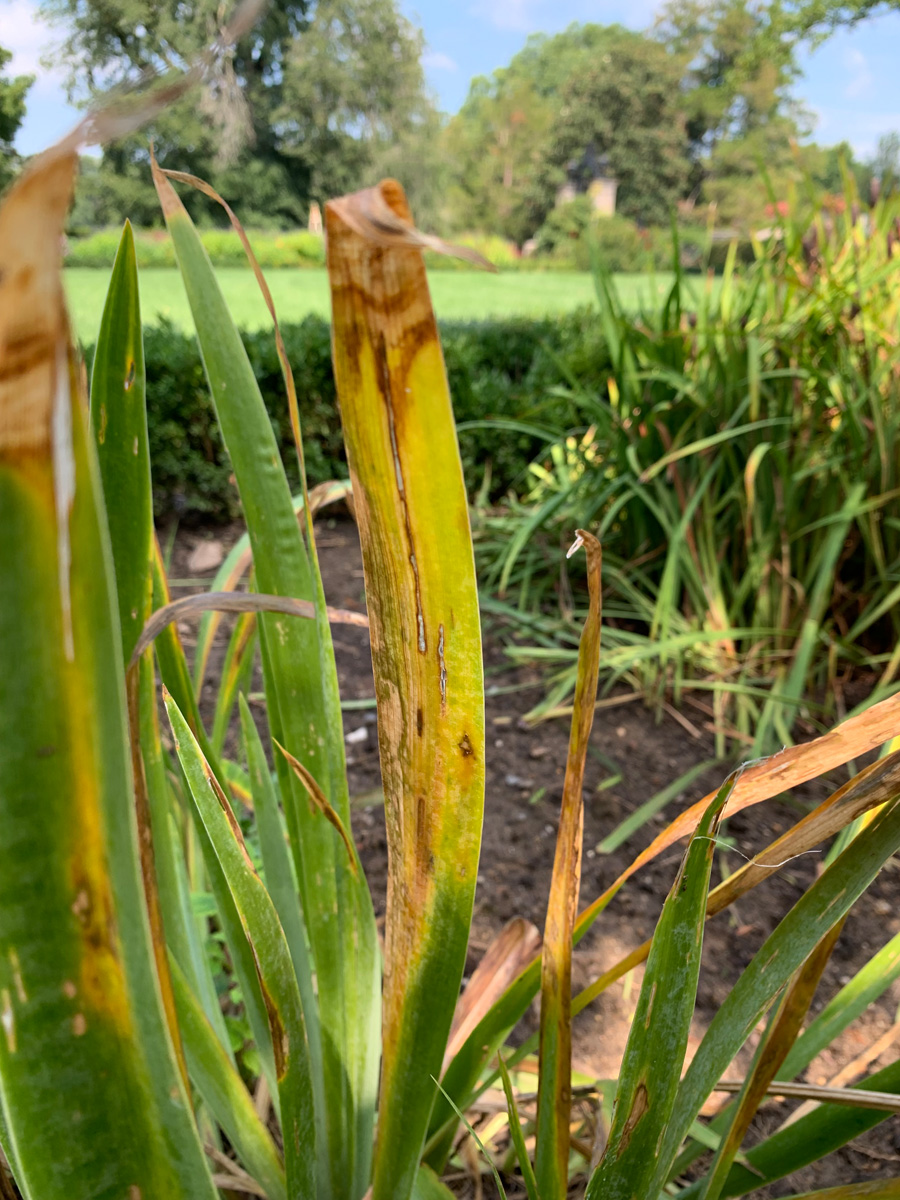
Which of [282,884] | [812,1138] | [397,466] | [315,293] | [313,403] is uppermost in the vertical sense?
[315,293]

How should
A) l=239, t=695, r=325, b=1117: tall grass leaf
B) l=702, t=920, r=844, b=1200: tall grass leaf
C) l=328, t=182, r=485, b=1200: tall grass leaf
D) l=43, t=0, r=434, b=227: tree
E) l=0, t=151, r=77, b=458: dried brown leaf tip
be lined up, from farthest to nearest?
l=43, t=0, r=434, b=227: tree
l=239, t=695, r=325, b=1117: tall grass leaf
l=702, t=920, r=844, b=1200: tall grass leaf
l=328, t=182, r=485, b=1200: tall grass leaf
l=0, t=151, r=77, b=458: dried brown leaf tip

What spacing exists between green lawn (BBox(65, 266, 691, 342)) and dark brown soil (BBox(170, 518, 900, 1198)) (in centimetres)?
819

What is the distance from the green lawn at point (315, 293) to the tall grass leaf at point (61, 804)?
956 centimetres

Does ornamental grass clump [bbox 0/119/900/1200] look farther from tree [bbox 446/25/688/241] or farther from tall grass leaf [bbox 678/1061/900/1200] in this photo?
tree [bbox 446/25/688/241]

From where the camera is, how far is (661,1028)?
38cm

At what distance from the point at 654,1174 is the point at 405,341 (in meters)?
0.45

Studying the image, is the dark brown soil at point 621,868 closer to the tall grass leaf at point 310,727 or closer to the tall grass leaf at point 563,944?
the tall grass leaf at point 310,727

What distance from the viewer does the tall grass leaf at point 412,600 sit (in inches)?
10.9

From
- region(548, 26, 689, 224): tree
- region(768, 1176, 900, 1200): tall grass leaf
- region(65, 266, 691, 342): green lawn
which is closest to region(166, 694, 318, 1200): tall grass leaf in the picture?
region(768, 1176, 900, 1200): tall grass leaf

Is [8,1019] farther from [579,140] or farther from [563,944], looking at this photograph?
[579,140]

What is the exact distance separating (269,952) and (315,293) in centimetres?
1737

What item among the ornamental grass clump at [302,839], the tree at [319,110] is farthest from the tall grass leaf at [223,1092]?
the tree at [319,110]

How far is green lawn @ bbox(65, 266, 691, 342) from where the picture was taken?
1125cm

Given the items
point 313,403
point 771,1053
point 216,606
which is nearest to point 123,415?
point 216,606
